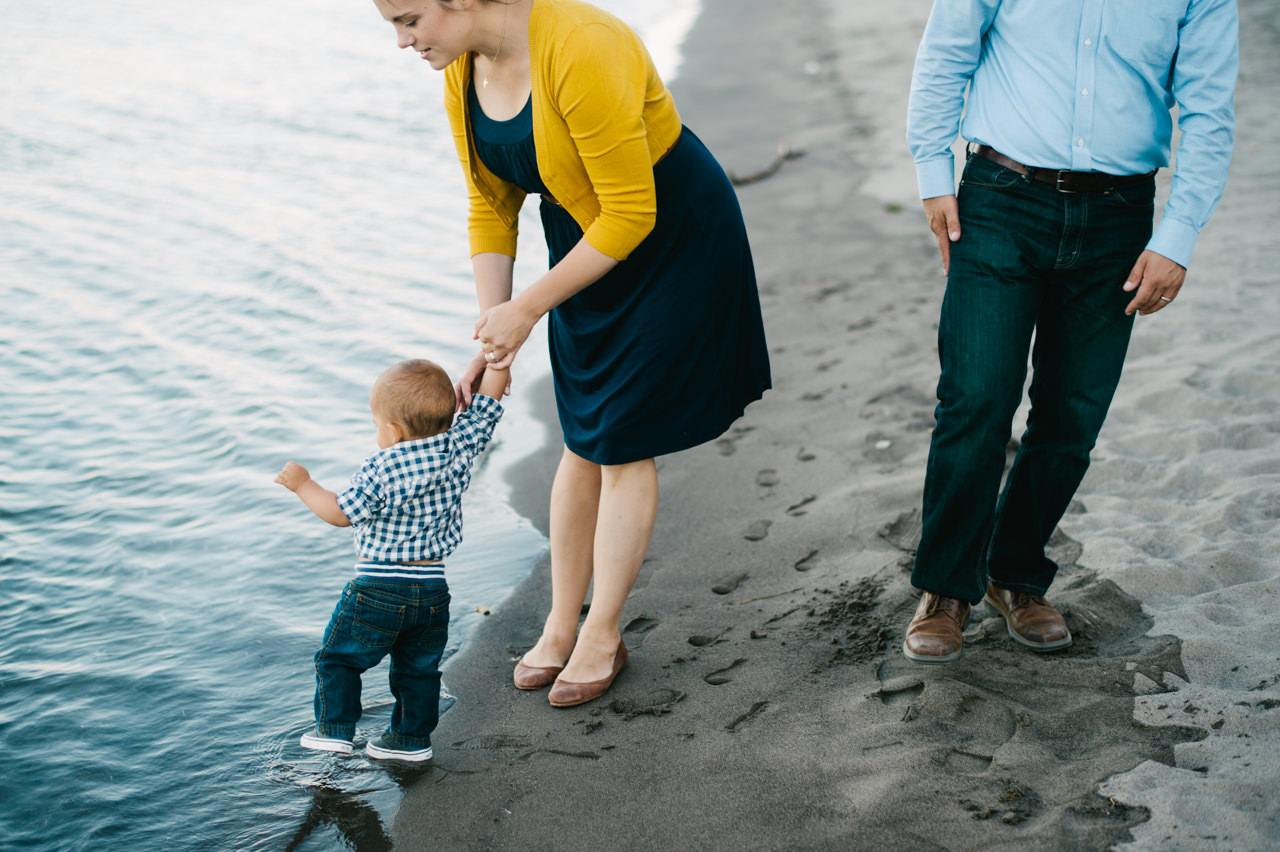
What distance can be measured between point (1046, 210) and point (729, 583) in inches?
57.6

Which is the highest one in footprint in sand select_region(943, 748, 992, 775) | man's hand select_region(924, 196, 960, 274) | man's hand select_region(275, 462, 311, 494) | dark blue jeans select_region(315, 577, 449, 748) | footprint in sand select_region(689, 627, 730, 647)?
man's hand select_region(924, 196, 960, 274)

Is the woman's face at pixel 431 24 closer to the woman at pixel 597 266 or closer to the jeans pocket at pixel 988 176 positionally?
the woman at pixel 597 266

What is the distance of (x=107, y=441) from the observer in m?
4.67

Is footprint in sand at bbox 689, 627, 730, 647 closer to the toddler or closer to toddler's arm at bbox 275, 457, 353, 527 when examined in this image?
the toddler

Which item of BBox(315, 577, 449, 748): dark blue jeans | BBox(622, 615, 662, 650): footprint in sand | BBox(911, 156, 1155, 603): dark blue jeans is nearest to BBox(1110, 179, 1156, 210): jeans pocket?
BBox(911, 156, 1155, 603): dark blue jeans

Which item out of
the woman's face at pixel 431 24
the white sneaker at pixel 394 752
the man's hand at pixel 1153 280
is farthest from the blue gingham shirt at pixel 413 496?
the man's hand at pixel 1153 280

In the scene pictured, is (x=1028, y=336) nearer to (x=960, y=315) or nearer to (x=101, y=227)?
(x=960, y=315)

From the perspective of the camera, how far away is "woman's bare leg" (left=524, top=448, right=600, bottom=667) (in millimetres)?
2654

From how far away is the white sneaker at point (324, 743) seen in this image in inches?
95.1

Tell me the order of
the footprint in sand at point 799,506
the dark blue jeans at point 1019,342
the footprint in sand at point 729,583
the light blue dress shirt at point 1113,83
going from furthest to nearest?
the footprint in sand at point 799,506 < the footprint in sand at point 729,583 < the dark blue jeans at point 1019,342 < the light blue dress shirt at point 1113,83

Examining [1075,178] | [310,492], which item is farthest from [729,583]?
[1075,178]

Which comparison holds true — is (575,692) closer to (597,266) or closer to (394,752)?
(394,752)

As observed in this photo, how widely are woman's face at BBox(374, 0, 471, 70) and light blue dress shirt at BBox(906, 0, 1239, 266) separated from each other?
1.07m

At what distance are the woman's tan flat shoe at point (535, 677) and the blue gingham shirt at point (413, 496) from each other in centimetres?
49
